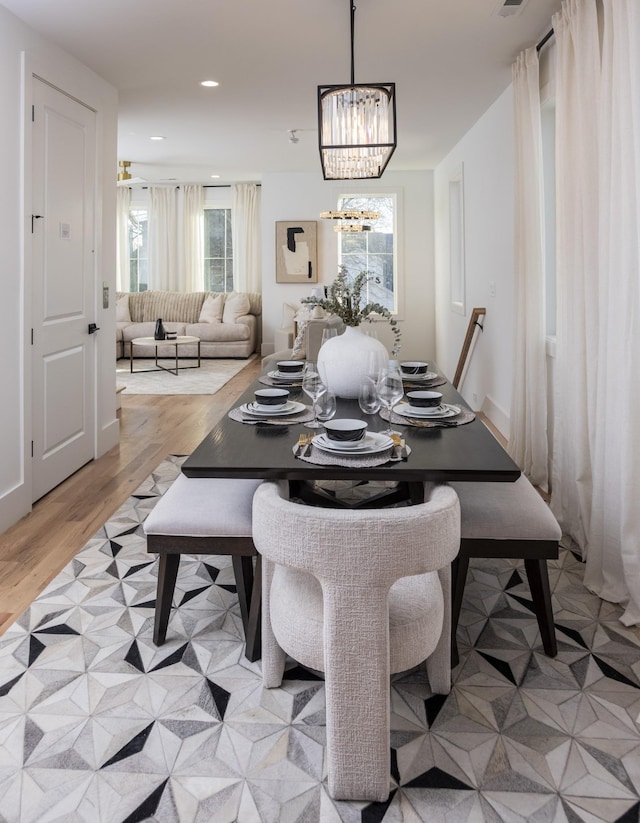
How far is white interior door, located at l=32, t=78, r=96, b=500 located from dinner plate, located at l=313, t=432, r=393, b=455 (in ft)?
7.17

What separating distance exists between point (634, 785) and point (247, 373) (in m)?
7.12

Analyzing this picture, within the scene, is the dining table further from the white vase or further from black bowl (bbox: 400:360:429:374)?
black bowl (bbox: 400:360:429:374)

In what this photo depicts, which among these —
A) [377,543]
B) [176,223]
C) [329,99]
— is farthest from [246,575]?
[176,223]

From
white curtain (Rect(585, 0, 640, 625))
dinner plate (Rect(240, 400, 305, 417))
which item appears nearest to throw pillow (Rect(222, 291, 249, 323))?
dinner plate (Rect(240, 400, 305, 417))

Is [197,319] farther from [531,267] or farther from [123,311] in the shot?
[531,267]

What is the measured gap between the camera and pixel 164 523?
1.94 metres

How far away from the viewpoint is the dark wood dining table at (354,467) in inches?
64.3

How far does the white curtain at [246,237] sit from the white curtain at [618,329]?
8.09 metres

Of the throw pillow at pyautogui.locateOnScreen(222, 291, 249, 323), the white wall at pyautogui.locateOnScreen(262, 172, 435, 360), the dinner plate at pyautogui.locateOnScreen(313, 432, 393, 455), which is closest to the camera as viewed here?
the dinner plate at pyautogui.locateOnScreen(313, 432, 393, 455)

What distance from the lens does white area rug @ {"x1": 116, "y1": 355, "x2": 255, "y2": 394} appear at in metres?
7.00

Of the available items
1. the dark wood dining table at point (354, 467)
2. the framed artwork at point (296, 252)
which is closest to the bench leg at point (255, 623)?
the dark wood dining table at point (354, 467)

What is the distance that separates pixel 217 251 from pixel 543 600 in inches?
370

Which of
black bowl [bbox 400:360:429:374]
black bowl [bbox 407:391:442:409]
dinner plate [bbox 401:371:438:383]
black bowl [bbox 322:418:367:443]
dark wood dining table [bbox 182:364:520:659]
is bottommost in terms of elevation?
dark wood dining table [bbox 182:364:520:659]

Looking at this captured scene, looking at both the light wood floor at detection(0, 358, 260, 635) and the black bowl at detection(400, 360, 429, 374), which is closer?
the light wood floor at detection(0, 358, 260, 635)
